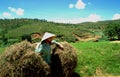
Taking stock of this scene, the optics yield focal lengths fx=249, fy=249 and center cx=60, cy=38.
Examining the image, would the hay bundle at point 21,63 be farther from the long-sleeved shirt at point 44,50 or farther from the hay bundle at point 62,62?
the hay bundle at point 62,62

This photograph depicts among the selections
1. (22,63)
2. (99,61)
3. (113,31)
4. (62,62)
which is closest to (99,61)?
(99,61)

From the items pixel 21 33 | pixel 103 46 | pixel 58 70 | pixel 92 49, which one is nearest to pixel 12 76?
pixel 58 70

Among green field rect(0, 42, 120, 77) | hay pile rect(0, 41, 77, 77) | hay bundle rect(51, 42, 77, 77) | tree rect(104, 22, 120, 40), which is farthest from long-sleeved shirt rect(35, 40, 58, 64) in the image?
tree rect(104, 22, 120, 40)

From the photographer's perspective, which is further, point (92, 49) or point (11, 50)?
point (92, 49)

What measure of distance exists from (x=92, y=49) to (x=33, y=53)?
8502 mm

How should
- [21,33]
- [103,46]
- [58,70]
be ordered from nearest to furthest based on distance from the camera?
1. [58,70]
2. [103,46]
3. [21,33]

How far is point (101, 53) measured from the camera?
15898 millimetres

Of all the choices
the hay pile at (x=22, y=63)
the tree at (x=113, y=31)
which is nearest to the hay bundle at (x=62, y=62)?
the hay pile at (x=22, y=63)

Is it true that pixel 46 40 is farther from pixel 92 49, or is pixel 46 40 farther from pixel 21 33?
pixel 21 33

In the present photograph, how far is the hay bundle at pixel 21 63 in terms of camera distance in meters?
8.54

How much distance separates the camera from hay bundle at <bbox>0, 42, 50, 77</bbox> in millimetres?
8539

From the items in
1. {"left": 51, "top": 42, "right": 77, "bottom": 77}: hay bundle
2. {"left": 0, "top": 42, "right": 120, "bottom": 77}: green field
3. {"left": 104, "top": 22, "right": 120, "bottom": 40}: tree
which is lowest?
{"left": 104, "top": 22, "right": 120, "bottom": 40}: tree

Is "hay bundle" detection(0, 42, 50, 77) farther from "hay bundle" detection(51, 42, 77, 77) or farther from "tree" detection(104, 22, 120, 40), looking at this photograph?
"tree" detection(104, 22, 120, 40)

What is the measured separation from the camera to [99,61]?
14438 mm
